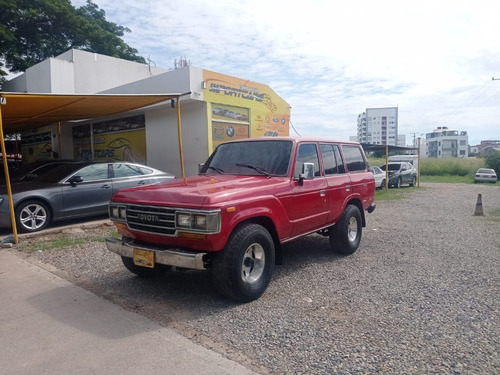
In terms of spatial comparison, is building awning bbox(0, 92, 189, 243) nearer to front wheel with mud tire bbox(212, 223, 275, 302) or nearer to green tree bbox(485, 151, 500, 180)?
front wheel with mud tire bbox(212, 223, 275, 302)

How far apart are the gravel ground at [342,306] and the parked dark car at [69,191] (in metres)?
0.92

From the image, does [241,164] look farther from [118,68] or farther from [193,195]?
[118,68]

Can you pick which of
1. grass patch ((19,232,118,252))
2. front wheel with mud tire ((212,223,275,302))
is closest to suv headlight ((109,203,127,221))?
front wheel with mud tire ((212,223,275,302))

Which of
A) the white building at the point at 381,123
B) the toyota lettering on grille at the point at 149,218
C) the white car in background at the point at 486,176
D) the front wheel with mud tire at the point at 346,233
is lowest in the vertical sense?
the white car in background at the point at 486,176

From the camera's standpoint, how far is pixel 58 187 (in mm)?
8391

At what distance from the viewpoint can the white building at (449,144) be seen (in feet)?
309

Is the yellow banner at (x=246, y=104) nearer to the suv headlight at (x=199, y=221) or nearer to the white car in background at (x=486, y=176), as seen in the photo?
the suv headlight at (x=199, y=221)

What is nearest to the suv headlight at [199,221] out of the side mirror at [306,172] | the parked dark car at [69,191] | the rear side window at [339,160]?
the side mirror at [306,172]

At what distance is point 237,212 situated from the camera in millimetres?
4086

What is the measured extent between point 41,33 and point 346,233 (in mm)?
27611

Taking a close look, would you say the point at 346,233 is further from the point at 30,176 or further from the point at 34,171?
the point at 34,171

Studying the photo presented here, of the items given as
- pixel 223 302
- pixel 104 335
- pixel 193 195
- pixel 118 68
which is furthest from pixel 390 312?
pixel 118 68

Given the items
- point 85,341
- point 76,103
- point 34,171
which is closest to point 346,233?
point 85,341

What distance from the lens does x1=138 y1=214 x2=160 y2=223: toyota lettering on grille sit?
13.8 ft
